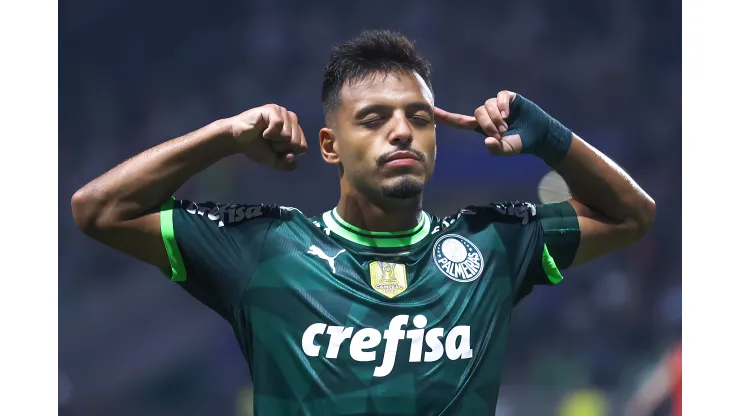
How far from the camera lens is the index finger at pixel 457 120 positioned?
2693 millimetres

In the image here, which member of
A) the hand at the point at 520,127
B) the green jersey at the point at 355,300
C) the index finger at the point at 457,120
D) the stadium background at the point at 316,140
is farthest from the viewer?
the stadium background at the point at 316,140

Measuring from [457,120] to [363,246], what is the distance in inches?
21.2

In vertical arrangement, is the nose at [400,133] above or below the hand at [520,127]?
below

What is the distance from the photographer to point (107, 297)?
16.1 feet

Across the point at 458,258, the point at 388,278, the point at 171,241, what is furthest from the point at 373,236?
the point at 171,241

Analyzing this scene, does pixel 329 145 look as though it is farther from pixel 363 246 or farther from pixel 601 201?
pixel 601 201

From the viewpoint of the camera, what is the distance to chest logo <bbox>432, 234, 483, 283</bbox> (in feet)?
8.30

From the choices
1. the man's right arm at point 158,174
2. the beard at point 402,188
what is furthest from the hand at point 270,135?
the beard at point 402,188

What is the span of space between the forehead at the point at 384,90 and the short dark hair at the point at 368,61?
0.07 feet

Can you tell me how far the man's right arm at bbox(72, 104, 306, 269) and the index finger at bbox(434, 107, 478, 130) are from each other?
0.53 meters

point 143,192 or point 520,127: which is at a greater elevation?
point 520,127

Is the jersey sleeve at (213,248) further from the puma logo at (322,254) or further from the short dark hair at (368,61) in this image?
the short dark hair at (368,61)

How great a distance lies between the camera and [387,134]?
2.47 metres

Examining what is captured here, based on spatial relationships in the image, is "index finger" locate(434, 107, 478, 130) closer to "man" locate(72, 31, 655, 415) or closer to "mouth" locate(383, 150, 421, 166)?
"man" locate(72, 31, 655, 415)
